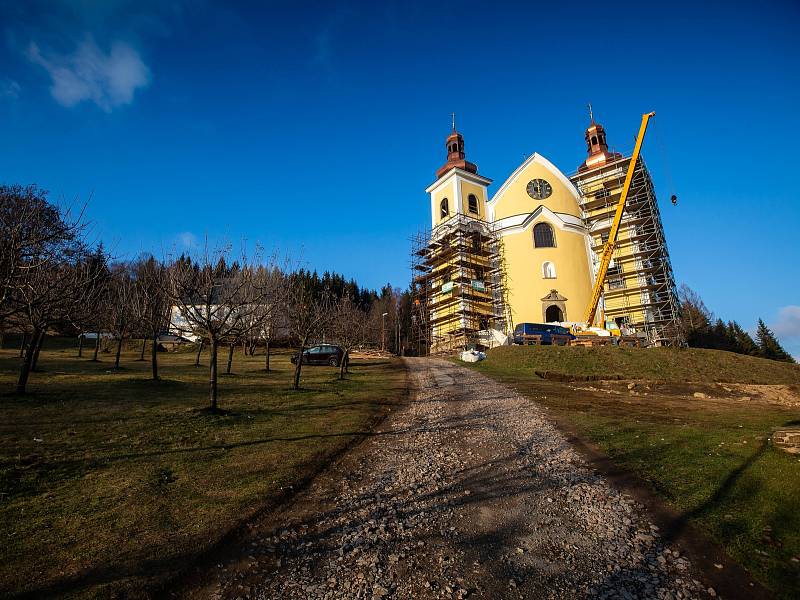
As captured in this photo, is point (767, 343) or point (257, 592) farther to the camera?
point (767, 343)

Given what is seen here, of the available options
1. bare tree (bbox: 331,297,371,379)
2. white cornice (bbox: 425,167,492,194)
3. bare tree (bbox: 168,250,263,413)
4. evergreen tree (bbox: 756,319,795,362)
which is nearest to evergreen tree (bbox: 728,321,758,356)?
evergreen tree (bbox: 756,319,795,362)

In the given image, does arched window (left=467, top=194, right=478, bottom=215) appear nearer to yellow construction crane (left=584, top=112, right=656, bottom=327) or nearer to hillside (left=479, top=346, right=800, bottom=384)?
yellow construction crane (left=584, top=112, right=656, bottom=327)

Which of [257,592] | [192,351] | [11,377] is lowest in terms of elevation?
[257,592]

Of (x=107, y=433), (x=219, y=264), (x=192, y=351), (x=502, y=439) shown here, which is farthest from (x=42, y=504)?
(x=192, y=351)

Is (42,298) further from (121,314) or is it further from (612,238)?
(612,238)

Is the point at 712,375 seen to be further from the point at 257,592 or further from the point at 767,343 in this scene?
the point at 767,343

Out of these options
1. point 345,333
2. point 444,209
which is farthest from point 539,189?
point 345,333

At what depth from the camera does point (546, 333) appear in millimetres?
35375

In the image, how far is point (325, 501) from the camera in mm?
6312

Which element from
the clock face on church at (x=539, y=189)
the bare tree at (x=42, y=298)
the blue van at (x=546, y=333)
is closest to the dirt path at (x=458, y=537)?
the bare tree at (x=42, y=298)

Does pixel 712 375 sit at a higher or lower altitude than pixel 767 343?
lower

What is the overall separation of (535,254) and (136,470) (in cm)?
4164

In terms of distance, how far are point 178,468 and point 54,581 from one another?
339cm

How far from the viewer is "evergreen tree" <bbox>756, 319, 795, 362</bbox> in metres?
47.6
